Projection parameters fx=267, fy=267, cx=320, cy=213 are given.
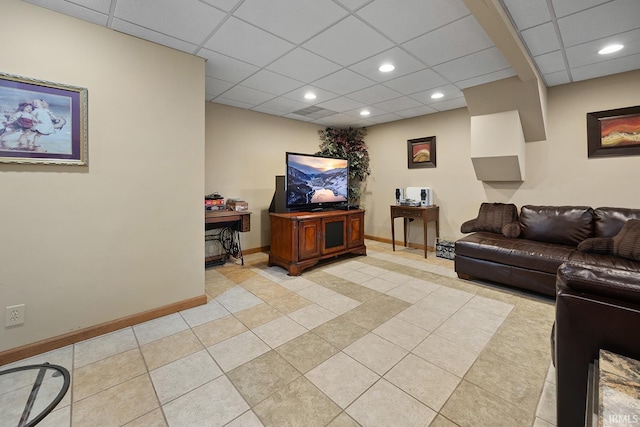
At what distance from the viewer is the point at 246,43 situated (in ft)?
7.98

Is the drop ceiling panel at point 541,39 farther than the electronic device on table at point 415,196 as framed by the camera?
No

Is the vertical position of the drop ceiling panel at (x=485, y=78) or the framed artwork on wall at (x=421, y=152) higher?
the drop ceiling panel at (x=485, y=78)

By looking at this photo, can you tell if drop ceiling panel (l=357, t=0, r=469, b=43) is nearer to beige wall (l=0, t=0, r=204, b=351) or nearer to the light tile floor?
beige wall (l=0, t=0, r=204, b=351)

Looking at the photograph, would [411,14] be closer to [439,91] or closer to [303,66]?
[303,66]

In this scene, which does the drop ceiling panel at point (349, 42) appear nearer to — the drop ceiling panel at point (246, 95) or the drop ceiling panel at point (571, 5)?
the drop ceiling panel at point (571, 5)

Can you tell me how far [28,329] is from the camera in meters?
1.95

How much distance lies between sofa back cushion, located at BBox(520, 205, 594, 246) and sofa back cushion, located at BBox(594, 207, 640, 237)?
6 centimetres

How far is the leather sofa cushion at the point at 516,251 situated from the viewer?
283 centimetres

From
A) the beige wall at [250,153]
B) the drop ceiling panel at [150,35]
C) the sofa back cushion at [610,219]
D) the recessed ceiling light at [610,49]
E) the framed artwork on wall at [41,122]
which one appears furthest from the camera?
the beige wall at [250,153]

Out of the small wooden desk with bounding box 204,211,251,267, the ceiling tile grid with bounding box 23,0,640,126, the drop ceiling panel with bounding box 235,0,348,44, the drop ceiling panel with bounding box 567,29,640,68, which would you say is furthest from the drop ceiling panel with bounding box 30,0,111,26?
the drop ceiling panel with bounding box 567,29,640,68

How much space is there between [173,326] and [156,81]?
7.27 feet

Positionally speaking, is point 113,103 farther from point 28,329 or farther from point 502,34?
point 502,34

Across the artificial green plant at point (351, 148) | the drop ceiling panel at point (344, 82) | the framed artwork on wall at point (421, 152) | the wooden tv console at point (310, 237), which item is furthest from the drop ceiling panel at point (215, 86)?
the framed artwork on wall at point (421, 152)

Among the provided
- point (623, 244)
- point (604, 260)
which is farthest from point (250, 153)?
point (623, 244)
